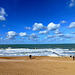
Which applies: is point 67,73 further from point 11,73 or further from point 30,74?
point 11,73

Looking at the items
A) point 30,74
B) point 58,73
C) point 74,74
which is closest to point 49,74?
point 58,73

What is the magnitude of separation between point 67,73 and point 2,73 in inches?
189

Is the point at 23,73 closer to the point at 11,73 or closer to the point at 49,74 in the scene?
the point at 11,73

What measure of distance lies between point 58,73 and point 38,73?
4.91 feet

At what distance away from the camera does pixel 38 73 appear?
682 cm

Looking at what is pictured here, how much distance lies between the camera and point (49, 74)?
670 cm

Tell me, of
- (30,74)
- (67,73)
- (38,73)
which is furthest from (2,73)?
(67,73)

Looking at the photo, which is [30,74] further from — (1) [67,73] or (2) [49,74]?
(1) [67,73]

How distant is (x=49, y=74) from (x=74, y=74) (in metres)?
1.83

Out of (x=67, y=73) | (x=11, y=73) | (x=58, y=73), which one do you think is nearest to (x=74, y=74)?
(x=67, y=73)

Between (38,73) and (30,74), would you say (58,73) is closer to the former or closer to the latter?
(38,73)

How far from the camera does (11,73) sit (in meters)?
6.71

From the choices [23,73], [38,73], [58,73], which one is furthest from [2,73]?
[58,73]

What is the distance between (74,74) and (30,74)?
10.5 ft
